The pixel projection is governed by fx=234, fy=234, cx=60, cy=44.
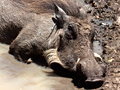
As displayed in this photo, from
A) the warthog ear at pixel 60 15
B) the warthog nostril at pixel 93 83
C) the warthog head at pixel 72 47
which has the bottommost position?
the warthog nostril at pixel 93 83

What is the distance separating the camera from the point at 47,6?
4.62 meters

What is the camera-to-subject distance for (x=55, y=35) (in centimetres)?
426

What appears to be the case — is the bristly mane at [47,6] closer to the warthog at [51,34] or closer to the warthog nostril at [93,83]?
the warthog at [51,34]

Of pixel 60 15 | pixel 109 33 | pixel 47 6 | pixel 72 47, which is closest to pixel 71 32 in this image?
pixel 72 47

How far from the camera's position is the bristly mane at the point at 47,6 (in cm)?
440

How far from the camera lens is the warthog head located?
3463 millimetres

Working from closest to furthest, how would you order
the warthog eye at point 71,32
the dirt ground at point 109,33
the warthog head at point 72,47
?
the warthog head at point 72,47, the dirt ground at point 109,33, the warthog eye at point 71,32

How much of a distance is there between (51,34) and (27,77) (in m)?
0.92

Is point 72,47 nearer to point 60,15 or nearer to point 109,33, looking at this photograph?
point 60,15

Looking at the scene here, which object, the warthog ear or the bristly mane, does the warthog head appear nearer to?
the warthog ear

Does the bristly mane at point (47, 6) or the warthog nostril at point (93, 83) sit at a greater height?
the bristly mane at point (47, 6)

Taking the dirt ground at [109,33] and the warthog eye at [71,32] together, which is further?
the warthog eye at [71,32]

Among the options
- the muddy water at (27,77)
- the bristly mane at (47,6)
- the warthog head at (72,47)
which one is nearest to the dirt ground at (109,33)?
the warthog head at (72,47)

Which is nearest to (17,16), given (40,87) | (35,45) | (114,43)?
(35,45)
